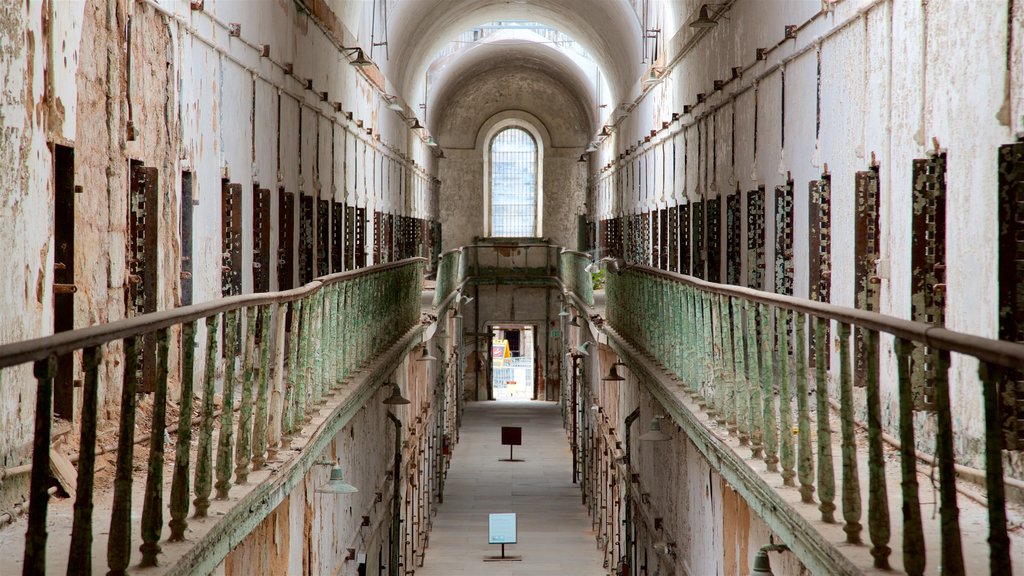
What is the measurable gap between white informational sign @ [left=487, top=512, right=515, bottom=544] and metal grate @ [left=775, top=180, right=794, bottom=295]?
928 centimetres

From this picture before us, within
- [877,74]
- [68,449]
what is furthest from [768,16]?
[68,449]

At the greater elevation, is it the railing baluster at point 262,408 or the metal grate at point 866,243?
the metal grate at point 866,243

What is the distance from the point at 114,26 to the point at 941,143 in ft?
15.2

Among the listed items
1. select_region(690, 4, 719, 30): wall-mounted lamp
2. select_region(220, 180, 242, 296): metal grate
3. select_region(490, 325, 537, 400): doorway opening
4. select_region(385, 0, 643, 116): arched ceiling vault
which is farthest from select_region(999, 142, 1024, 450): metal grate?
select_region(490, 325, 537, 400): doorway opening

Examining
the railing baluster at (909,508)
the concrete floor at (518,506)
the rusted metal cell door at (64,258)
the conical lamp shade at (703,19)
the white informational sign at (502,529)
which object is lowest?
the concrete floor at (518,506)

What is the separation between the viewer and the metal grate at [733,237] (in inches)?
500

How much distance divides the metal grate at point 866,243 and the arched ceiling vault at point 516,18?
568 inches

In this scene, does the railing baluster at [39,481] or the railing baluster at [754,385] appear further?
the railing baluster at [754,385]

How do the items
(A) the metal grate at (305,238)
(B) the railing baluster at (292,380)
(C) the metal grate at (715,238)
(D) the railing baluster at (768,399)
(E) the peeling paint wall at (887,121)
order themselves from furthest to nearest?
(A) the metal grate at (305,238) → (C) the metal grate at (715,238) → (B) the railing baluster at (292,380) → (D) the railing baluster at (768,399) → (E) the peeling paint wall at (887,121)

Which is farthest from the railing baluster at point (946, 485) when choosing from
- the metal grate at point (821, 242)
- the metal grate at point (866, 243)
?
the metal grate at point (821, 242)

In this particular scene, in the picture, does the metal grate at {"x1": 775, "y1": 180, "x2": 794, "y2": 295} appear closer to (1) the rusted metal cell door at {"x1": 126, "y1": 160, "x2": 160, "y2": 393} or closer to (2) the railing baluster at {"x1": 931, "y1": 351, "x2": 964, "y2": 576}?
(1) the rusted metal cell door at {"x1": 126, "y1": 160, "x2": 160, "y2": 393}

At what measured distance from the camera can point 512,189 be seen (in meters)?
39.1

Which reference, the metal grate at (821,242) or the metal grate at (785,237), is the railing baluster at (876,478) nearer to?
the metal grate at (821,242)

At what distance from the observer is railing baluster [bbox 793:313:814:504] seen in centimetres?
520
